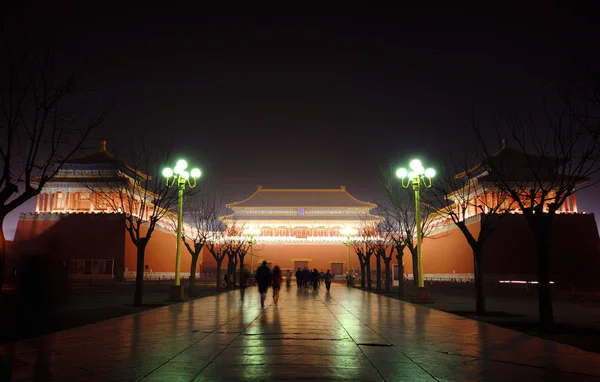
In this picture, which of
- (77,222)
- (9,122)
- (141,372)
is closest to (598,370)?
(141,372)

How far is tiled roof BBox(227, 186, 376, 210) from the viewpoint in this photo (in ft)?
229

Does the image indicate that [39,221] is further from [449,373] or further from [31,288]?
[449,373]

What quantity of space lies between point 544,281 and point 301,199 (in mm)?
61472

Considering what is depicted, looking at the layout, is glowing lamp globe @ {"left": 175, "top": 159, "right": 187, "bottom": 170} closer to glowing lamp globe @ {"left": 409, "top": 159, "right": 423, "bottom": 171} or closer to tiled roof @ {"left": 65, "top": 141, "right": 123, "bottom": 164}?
glowing lamp globe @ {"left": 409, "top": 159, "right": 423, "bottom": 171}

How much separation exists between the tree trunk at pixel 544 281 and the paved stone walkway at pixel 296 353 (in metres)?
1.11

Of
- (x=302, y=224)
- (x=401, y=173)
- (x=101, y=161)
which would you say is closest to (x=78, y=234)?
(x=101, y=161)

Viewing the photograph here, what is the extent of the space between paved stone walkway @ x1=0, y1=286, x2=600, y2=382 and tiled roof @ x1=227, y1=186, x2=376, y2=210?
192 feet

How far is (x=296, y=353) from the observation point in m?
7.03

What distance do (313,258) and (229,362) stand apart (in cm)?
6067

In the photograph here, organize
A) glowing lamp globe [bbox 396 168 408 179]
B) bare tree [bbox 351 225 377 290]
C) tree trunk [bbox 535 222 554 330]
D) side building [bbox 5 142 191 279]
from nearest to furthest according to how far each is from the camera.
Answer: tree trunk [bbox 535 222 554 330], glowing lamp globe [bbox 396 168 408 179], bare tree [bbox 351 225 377 290], side building [bbox 5 142 191 279]

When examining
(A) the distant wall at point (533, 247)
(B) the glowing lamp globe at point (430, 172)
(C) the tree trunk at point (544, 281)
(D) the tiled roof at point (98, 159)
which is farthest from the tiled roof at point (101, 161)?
(C) the tree trunk at point (544, 281)

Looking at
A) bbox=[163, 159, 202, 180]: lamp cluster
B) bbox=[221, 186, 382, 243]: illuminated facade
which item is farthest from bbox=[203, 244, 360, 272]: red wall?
bbox=[163, 159, 202, 180]: lamp cluster

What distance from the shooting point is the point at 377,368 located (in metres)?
6.00

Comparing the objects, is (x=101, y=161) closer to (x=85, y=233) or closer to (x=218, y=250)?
(x=85, y=233)
